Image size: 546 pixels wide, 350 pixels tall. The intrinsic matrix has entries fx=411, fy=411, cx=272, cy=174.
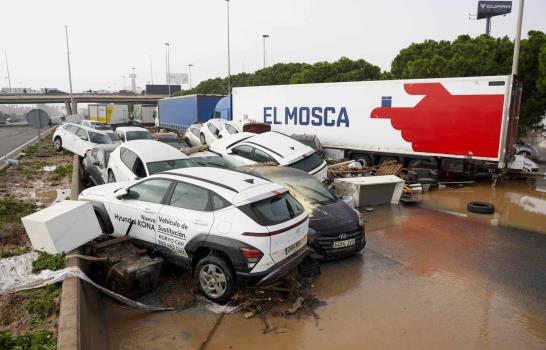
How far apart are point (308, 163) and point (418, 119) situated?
5473 millimetres

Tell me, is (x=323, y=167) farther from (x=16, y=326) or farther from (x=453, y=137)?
(x=16, y=326)

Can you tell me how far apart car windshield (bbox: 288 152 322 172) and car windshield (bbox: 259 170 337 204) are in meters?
2.18

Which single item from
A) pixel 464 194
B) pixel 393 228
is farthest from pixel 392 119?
pixel 393 228

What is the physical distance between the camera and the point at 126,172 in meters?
9.70

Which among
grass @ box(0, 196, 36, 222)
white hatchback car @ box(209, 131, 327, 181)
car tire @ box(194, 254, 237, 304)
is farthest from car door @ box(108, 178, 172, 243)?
white hatchback car @ box(209, 131, 327, 181)

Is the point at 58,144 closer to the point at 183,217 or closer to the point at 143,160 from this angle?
the point at 143,160

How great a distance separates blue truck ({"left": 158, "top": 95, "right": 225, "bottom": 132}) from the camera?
87.0ft

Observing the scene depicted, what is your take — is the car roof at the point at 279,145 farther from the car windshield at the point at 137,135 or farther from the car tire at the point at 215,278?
the car windshield at the point at 137,135

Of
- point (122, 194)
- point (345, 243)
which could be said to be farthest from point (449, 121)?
point (122, 194)

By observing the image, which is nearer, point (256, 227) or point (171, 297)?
point (256, 227)

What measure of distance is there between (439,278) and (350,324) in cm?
228

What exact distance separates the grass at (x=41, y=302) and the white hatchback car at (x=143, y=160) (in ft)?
13.8

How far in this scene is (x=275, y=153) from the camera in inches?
449

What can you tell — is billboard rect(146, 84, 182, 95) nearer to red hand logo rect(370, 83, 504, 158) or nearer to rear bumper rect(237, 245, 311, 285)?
red hand logo rect(370, 83, 504, 158)
